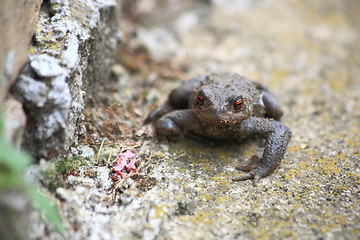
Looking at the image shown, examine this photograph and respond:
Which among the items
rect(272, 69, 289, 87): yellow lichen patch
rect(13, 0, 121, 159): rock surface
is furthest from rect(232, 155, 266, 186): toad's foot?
rect(272, 69, 289, 87): yellow lichen patch

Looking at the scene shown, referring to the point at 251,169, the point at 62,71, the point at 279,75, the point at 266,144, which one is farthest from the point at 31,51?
the point at 279,75

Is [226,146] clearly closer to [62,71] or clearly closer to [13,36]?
[62,71]

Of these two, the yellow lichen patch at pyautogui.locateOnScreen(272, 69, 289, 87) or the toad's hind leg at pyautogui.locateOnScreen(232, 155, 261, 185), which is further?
the yellow lichen patch at pyautogui.locateOnScreen(272, 69, 289, 87)

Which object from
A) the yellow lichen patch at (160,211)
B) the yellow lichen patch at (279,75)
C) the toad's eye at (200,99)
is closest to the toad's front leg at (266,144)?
the toad's eye at (200,99)

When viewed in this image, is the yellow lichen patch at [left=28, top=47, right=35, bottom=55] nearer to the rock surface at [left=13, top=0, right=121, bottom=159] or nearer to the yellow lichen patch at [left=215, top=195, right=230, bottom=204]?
the rock surface at [left=13, top=0, right=121, bottom=159]

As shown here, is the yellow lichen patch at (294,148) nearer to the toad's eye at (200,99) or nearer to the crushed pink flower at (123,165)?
the toad's eye at (200,99)

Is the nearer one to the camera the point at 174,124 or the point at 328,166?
the point at 328,166
